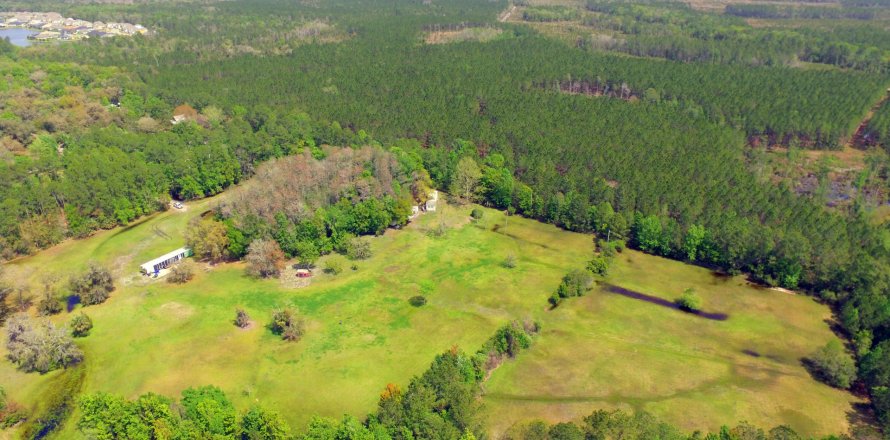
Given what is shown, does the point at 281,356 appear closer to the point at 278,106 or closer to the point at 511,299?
the point at 511,299

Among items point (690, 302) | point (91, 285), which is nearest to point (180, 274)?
point (91, 285)

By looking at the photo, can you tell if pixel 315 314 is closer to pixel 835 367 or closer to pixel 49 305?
pixel 49 305

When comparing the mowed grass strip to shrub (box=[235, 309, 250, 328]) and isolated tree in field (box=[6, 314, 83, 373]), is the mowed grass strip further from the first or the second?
isolated tree in field (box=[6, 314, 83, 373])

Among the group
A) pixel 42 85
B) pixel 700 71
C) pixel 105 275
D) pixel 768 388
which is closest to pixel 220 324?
pixel 105 275

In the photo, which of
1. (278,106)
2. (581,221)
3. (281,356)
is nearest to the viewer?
(281,356)

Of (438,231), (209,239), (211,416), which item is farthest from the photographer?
(438,231)

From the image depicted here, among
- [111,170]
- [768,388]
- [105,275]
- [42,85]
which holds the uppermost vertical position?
[42,85]
